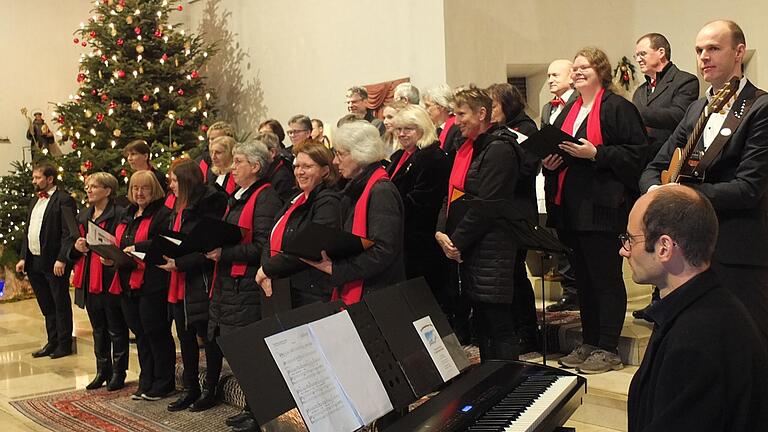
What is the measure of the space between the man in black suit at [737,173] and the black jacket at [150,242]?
3.33 m

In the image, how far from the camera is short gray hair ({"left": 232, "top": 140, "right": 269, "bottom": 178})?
5.04m

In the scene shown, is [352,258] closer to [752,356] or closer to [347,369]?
[347,369]

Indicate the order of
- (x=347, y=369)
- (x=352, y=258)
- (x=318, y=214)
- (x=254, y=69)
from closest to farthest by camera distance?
(x=347, y=369) < (x=352, y=258) < (x=318, y=214) < (x=254, y=69)

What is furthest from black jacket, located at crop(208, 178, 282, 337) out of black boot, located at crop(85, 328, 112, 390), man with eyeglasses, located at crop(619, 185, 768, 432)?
man with eyeglasses, located at crop(619, 185, 768, 432)

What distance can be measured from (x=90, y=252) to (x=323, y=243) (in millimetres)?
2837

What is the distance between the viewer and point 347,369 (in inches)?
Result: 106

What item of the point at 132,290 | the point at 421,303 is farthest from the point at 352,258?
the point at 132,290

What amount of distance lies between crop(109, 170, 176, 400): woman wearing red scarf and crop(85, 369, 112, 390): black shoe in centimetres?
55

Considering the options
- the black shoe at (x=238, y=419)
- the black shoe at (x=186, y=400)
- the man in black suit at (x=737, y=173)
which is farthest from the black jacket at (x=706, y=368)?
the black shoe at (x=186, y=400)

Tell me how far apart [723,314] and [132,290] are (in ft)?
14.5

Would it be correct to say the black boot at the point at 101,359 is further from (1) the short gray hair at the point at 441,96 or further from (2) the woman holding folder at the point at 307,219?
(1) the short gray hair at the point at 441,96

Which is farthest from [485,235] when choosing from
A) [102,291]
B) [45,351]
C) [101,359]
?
[45,351]

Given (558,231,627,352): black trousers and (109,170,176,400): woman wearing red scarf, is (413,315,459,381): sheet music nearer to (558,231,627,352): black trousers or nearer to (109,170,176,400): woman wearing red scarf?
(558,231,627,352): black trousers

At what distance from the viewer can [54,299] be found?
776 centimetres
